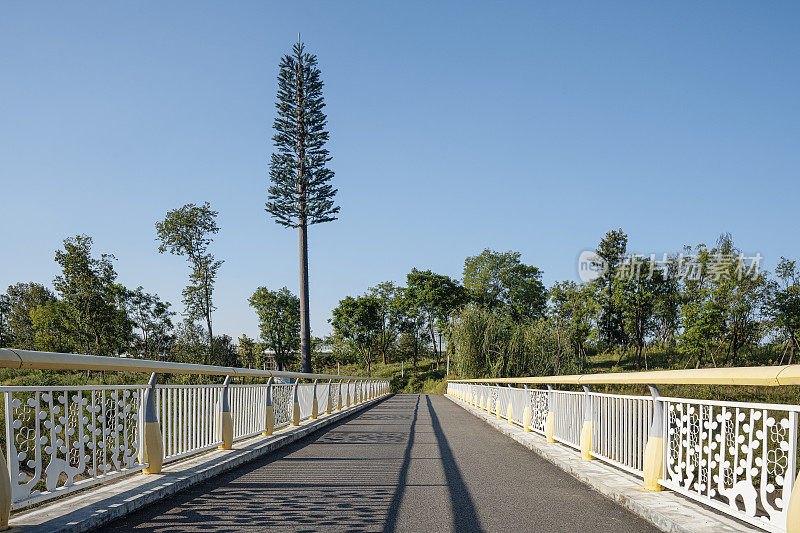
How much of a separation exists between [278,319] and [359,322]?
910 cm

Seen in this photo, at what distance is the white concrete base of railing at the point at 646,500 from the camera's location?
426 cm

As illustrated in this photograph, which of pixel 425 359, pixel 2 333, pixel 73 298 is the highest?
pixel 73 298

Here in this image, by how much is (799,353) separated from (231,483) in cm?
4313

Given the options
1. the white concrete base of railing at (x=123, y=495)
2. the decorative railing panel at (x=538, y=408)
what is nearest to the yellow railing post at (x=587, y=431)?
the decorative railing panel at (x=538, y=408)

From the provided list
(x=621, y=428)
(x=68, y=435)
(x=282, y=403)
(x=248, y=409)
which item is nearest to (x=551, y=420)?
(x=621, y=428)

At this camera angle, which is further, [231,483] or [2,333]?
[2,333]

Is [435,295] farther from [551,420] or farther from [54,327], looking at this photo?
[551,420]

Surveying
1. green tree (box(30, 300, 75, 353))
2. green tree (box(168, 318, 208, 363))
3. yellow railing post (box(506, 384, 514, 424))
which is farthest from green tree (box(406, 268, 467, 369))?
yellow railing post (box(506, 384, 514, 424))

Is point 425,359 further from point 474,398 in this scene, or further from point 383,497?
point 383,497

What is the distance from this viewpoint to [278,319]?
6888cm

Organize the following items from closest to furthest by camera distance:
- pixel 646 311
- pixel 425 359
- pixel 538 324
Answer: pixel 538 324 < pixel 646 311 < pixel 425 359

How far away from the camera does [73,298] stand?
36.0 m

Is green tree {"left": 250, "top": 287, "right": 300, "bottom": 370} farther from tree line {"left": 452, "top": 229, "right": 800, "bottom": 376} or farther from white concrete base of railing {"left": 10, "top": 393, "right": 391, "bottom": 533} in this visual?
white concrete base of railing {"left": 10, "top": 393, "right": 391, "bottom": 533}

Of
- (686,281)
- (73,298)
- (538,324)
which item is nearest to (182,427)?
(538,324)
